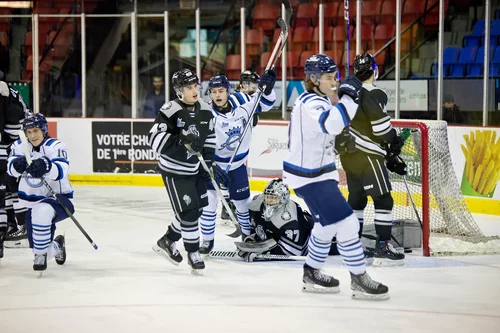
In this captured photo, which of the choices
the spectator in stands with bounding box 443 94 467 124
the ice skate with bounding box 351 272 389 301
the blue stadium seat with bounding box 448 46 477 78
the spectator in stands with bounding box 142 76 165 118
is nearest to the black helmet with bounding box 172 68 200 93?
the ice skate with bounding box 351 272 389 301

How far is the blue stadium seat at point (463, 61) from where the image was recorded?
26.8ft

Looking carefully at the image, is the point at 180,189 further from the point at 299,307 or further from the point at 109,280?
the point at 299,307

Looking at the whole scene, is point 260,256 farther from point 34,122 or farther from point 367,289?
point 34,122

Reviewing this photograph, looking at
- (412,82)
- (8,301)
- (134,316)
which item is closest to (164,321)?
(134,316)

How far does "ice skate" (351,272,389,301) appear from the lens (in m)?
4.39

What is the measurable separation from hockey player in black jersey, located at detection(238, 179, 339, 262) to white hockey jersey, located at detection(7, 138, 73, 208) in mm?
1184

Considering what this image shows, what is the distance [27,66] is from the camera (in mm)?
10664

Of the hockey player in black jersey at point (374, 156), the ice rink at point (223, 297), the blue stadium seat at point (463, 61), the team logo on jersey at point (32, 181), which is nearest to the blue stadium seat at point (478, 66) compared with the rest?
the blue stadium seat at point (463, 61)

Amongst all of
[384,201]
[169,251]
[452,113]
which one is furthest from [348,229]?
[452,113]

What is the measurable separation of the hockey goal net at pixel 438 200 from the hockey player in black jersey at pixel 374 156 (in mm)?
467

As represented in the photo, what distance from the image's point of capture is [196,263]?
5152 mm

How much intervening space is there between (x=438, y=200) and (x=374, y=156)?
918 mm

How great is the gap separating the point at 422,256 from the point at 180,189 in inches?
63.9

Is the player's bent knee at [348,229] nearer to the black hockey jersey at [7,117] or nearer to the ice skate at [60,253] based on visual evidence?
the ice skate at [60,253]
